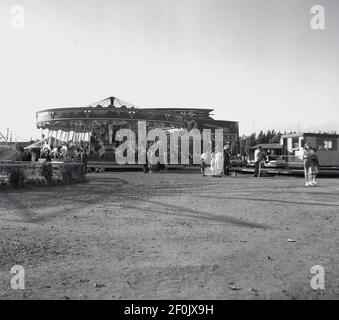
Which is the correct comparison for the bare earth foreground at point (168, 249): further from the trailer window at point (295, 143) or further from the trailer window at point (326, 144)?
the trailer window at point (295, 143)

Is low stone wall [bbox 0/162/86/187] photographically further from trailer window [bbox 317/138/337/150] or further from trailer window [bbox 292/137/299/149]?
trailer window [bbox 317/138/337/150]

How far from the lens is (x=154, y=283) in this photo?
4191mm

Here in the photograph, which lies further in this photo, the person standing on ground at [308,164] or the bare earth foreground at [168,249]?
the person standing on ground at [308,164]

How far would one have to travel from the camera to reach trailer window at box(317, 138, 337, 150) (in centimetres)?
3228

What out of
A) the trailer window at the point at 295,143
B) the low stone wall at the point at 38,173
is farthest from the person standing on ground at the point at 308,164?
the trailer window at the point at 295,143

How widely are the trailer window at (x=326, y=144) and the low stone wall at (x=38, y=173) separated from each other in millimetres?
21844

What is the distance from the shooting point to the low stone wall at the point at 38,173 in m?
13.8

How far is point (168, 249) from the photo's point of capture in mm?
5617

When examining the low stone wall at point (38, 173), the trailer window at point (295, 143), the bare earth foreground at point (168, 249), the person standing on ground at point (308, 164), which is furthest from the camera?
the trailer window at point (295, 143)

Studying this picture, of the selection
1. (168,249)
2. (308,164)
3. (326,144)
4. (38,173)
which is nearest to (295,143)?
(326,144)

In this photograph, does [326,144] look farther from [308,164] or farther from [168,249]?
[168,249]

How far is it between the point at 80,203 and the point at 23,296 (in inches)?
256
